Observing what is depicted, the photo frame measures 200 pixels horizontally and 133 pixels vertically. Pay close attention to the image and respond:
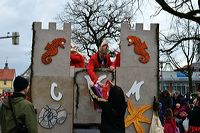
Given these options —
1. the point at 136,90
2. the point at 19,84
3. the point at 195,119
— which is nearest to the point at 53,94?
the point at 136,90

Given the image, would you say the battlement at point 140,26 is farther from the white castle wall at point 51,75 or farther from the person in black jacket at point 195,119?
the person in black jacket at point 195,119

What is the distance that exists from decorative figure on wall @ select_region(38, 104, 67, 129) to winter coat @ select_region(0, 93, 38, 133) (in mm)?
4759

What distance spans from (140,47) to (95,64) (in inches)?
48.9

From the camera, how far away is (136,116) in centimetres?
1088

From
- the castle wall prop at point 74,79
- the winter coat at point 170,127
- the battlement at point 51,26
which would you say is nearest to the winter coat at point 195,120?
the castle wall prop at point 74,79

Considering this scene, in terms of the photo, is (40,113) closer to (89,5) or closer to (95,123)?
(95,123)

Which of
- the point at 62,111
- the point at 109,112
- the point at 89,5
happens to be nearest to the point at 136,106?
the point at 62,111

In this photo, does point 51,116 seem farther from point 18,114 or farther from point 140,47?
point 18,114

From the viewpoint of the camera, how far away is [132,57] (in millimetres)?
10953

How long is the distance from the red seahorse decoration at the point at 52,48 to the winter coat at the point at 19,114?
4983mm

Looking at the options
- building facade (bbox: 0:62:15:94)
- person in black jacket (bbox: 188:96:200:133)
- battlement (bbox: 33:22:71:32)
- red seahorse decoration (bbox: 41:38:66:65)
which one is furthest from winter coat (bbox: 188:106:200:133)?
building facade (bbox: 0:62:15:94)

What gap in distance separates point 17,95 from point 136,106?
209 inches

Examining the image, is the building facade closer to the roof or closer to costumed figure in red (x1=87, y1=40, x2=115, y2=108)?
the roof

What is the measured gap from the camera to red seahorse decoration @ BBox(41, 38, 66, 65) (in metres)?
11.0
